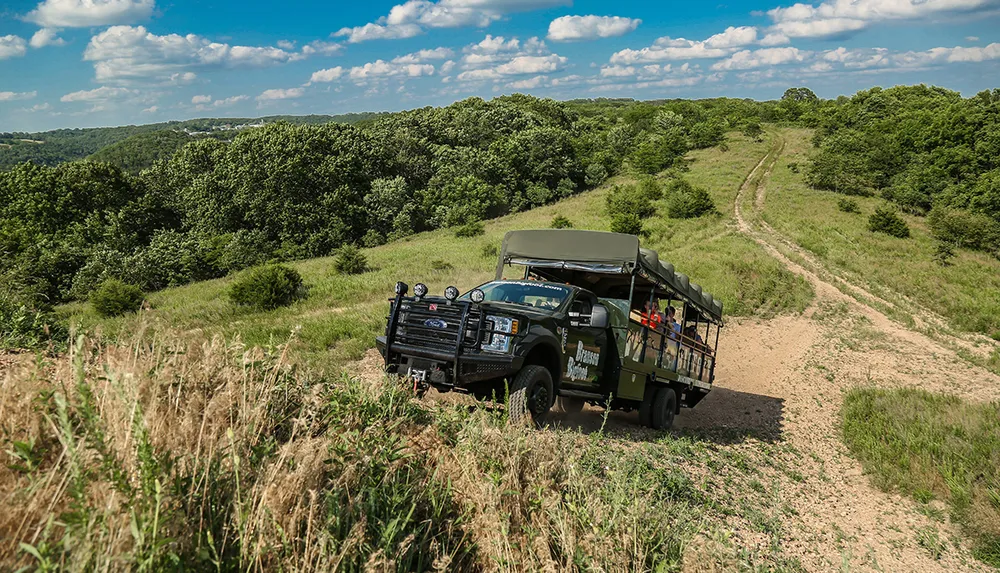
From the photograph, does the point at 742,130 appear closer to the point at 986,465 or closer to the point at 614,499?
the point at 986,465

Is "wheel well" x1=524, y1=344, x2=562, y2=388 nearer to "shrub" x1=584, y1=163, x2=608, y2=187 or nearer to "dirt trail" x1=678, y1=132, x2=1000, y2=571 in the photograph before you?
"dirt trail" x1=678, y1=132, x2=1000, y2=571

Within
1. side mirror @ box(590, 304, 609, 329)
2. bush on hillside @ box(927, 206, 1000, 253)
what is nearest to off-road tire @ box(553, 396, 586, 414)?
side mirror @ box(590, 304, 609, 329)

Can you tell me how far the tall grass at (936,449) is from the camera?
8.61 m

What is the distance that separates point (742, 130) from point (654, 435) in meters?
82.4

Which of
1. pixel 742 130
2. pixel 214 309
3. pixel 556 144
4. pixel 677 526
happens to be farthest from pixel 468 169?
pixel 677 526

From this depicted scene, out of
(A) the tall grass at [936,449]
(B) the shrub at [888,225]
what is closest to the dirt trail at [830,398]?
(A) the tall grass at [936,449]

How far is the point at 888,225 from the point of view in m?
35.9

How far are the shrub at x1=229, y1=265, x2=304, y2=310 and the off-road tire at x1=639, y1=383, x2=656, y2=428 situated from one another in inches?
552

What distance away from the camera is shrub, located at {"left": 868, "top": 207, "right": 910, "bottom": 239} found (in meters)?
35.6

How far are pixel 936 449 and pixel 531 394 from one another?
26.8ft

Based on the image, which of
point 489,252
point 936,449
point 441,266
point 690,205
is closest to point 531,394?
point 936,449

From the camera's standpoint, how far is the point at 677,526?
213 inches

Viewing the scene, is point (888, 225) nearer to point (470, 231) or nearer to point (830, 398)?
point (470, 231)

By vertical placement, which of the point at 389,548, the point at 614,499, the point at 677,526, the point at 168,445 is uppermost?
the point at 168,445
